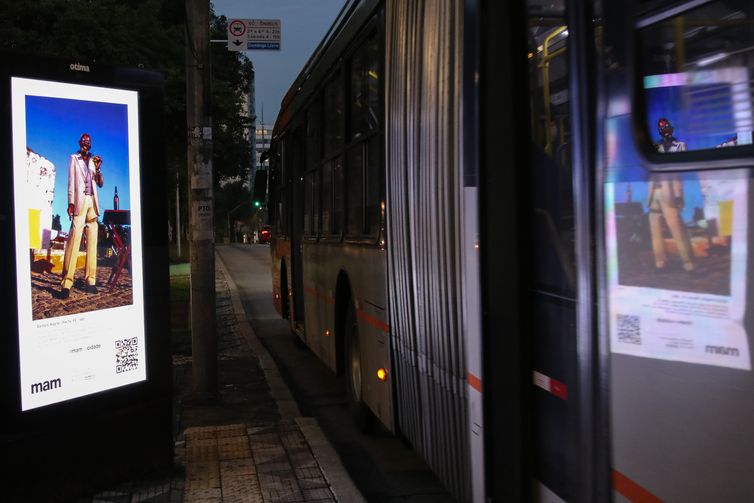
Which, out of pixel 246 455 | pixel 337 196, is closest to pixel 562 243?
pixel 246 455

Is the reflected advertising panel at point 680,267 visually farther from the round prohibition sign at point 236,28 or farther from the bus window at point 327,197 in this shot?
the round prohibition sign at point 236,28

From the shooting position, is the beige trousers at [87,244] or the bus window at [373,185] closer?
the beige trousers at [87,244]

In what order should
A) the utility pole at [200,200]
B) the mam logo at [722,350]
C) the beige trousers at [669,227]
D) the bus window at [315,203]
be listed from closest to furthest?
the mam logo at [722,350] < the beige trousers at [669,227] < the utility pole at [200,200] < the bus window at [315,203]

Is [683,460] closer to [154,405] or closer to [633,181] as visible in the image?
[633,181]

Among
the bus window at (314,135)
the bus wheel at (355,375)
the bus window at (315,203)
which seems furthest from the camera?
the bus window at (315,203)

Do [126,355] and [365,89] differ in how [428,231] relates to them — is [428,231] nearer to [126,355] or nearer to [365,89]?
[365,89]

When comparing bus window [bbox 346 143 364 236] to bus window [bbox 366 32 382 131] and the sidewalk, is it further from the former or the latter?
the sidewalk

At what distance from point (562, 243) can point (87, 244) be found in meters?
3.12

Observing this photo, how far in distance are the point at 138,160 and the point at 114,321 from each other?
3.50 ft

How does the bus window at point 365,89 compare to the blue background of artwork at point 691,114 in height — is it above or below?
above

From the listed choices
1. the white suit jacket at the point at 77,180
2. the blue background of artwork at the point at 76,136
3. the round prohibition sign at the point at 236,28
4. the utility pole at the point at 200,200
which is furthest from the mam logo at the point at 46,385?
the round prohibition sign at the point at 236,28

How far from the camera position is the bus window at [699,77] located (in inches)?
78.5

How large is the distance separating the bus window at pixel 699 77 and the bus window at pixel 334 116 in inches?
176

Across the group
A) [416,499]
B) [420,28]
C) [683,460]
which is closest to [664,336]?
[683,460]
